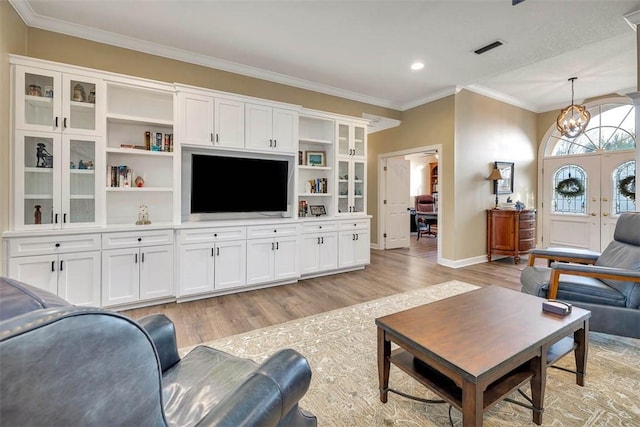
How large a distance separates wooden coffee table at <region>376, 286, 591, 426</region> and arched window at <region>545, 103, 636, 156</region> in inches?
198

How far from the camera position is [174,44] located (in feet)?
11.2

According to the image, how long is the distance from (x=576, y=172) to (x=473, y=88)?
116 inches

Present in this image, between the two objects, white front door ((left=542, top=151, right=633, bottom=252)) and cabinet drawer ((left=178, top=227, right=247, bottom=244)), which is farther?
white front door ((left=542, top=151, right=633, bottom=252))

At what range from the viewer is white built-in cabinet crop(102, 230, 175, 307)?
9.62ft

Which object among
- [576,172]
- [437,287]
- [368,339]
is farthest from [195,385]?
[576,172]

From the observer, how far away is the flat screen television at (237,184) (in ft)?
11.7

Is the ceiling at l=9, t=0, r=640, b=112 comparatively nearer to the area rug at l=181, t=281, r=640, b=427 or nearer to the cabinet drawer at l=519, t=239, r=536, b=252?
the cabinet drawer at l=519, t=239, r=536, b=252

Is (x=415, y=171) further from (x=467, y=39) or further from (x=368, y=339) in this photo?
(x=368, y=339)

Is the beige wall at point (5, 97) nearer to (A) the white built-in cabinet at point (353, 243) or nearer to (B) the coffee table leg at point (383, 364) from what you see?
(B) the coffee table leg at point (383, 364)

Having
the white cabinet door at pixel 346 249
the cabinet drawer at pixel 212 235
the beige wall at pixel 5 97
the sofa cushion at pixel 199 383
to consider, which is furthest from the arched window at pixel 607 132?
the beige wall at pixel 5 97

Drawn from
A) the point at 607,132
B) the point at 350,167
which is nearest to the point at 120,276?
the point at 350,167

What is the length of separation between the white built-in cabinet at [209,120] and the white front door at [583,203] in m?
6.40

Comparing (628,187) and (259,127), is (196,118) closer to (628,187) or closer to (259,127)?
(259,127)

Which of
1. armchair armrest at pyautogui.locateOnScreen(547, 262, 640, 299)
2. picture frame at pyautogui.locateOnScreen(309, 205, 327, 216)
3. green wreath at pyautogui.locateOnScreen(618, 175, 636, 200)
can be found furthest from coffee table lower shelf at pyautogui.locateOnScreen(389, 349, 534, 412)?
green wreath at pyautogui.locateOnScreen(618, 175, 636, 200)
